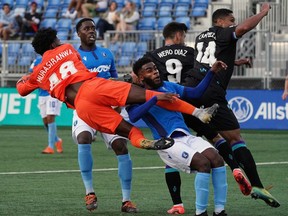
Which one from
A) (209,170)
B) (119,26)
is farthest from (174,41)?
(119,26)

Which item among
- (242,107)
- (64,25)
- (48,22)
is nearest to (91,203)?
(242,107)

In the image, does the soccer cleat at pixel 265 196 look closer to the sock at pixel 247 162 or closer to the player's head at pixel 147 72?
the sock at pixel 247 162

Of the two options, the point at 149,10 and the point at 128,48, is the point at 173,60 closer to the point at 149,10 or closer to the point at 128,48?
the point at 128,48

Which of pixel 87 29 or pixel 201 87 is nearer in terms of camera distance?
pixel 201 87

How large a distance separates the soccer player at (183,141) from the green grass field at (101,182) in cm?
90

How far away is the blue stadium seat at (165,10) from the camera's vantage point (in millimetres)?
30828

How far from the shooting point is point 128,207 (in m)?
11.4

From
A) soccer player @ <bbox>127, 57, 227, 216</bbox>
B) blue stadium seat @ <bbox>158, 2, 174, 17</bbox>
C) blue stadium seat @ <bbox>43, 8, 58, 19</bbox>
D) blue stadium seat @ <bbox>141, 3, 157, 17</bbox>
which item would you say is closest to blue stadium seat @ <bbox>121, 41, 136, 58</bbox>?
blue stadium seat @ <bbox>158, 2, 174, 17</bbox>

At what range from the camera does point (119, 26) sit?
99.2 ft

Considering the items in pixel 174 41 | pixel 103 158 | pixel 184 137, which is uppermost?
pixel 174 41

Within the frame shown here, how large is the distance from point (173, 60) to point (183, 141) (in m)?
2.18

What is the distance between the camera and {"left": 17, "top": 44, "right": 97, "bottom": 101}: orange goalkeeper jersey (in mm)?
11078

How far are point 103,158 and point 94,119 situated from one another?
26.2 ft

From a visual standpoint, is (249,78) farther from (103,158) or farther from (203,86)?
(203,86)
